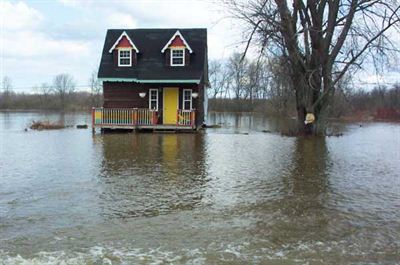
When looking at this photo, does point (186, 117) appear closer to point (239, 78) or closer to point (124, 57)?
point (124, 57)

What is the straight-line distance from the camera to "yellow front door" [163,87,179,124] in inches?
1062

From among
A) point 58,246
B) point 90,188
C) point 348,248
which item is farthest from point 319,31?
point 58,246

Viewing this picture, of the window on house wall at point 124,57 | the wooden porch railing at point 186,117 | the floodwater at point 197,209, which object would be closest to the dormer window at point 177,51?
the window on house wall at point 124,57

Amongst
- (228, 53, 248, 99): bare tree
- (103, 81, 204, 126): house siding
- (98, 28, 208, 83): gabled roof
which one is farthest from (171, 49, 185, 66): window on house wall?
(228, 53, 248, 99): bare tree

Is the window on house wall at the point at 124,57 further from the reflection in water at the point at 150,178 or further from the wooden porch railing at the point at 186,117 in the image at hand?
the reflection in water at the point at 150,178

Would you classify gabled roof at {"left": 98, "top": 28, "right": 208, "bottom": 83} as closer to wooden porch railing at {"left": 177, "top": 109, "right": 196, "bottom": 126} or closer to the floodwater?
wooden porch railing at {"left": 177, "top": 109, "right": 196, "bottom": 126}

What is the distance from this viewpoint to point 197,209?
8156mm

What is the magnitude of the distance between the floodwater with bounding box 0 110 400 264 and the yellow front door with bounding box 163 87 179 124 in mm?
11989

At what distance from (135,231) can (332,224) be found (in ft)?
10.4

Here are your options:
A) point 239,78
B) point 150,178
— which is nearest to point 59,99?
point 239,78

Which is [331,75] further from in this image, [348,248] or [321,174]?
[348,248]

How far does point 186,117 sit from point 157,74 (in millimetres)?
3219

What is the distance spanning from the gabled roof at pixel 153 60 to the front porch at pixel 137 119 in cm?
203

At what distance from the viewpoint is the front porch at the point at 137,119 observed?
2477cm
